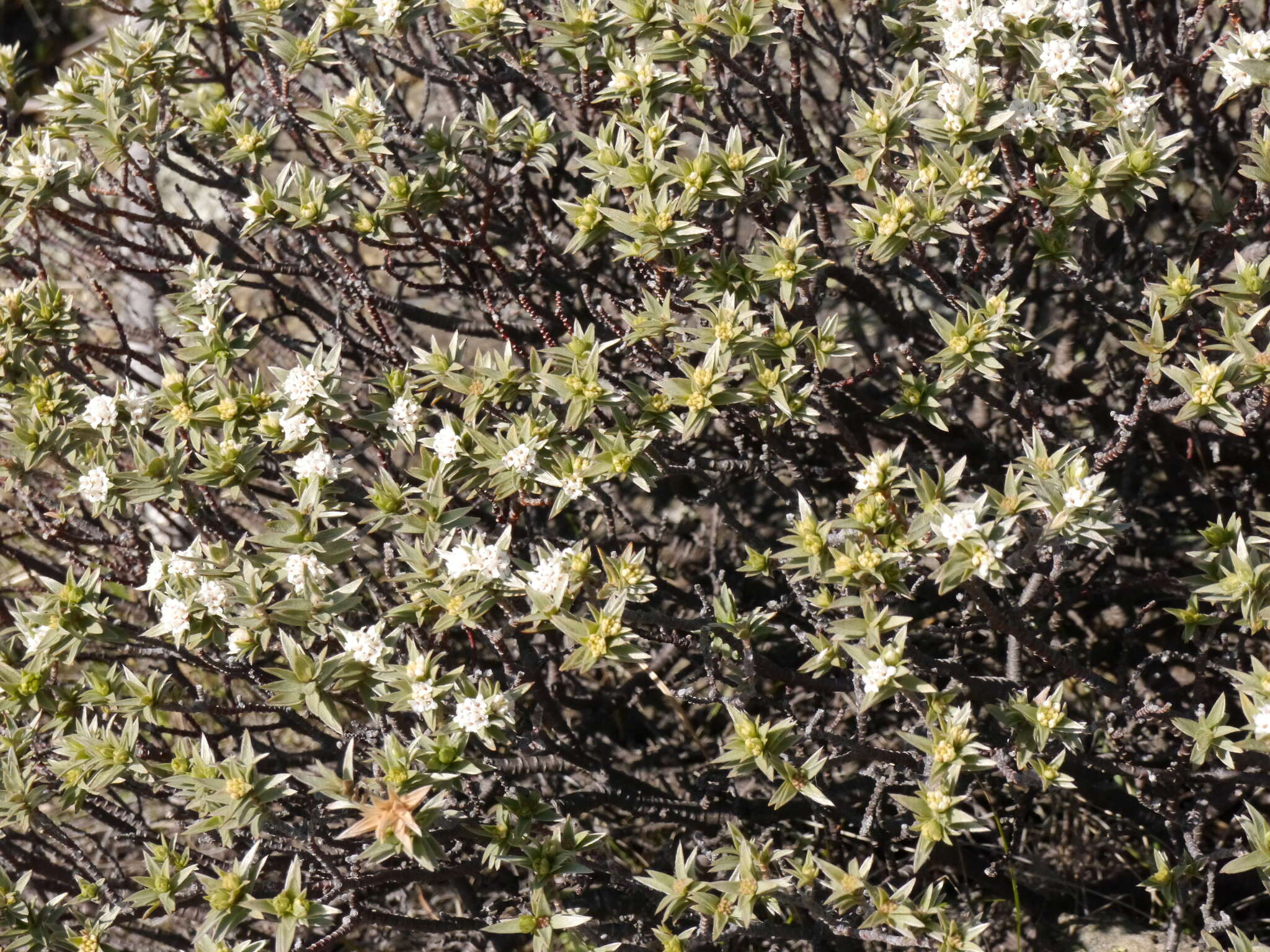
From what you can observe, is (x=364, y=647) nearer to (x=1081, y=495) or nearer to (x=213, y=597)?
(x=213, y=597)

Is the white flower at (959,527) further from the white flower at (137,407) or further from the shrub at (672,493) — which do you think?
the white flower at (137,407)

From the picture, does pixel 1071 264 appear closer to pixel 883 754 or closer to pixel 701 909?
pixel 883 754

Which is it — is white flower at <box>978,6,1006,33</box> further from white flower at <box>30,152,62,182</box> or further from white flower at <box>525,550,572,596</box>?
white flower at <box>30,152,62,182</box>

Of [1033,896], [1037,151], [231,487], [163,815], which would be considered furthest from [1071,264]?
[163,815]

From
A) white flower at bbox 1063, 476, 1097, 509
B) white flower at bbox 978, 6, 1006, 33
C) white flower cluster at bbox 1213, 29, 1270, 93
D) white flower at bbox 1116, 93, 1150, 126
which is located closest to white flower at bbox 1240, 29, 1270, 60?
white flower cluster at bbox 1213, 29, 1270, 93

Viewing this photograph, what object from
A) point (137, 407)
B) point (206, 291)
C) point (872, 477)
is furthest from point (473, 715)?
point (206, 291)

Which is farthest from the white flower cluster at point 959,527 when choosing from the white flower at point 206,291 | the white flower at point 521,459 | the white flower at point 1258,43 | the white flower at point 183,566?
the white flower at point 206,291

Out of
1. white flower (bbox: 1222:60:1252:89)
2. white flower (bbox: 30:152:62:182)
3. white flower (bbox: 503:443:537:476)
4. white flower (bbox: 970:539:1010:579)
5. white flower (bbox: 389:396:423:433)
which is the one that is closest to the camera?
white flower (bbox: 970:539:1010:579)
